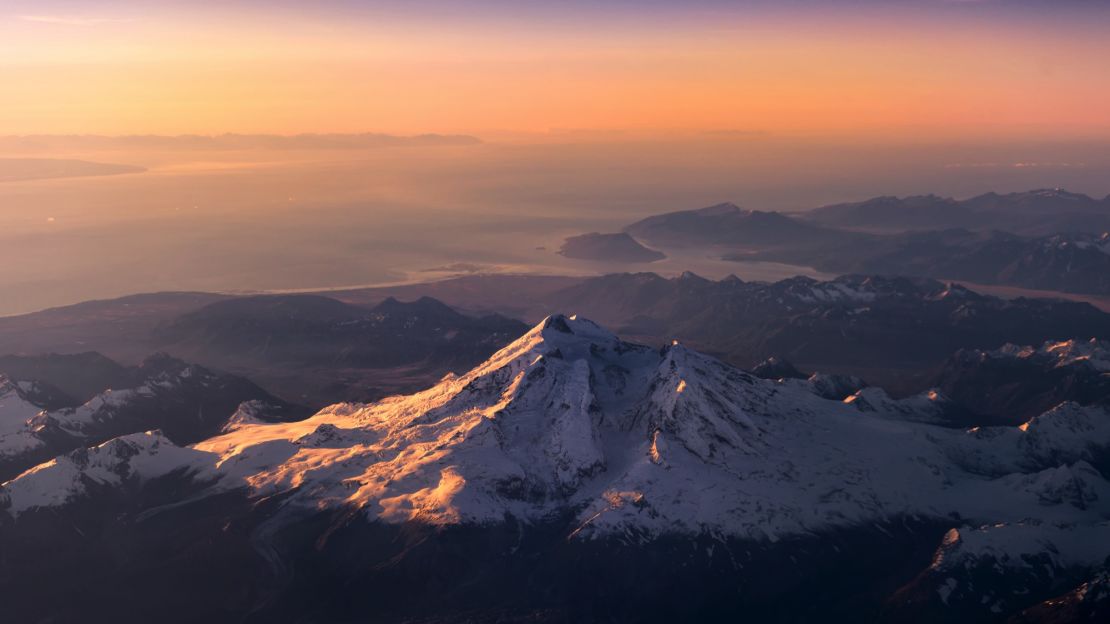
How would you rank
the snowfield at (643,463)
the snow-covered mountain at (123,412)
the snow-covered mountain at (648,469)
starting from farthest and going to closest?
the snow-covered mountain at (123,412)
the snowfield at (643,463)
the snow-covered mountain at (648,469)

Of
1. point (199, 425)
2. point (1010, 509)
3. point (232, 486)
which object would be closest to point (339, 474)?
point (232, 486)

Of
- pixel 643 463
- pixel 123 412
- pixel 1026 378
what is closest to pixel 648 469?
pixel 643 463

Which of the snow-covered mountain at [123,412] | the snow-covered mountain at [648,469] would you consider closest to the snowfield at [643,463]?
the snow-covered mountain at [648,469]

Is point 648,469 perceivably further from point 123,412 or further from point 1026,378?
point 1026,378

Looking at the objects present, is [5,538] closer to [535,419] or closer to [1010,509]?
[535,419]

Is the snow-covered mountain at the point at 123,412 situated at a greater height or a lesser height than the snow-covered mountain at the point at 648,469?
lesser

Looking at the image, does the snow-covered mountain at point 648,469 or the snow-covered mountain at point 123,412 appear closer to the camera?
the snow-covered mountain at point 648,469

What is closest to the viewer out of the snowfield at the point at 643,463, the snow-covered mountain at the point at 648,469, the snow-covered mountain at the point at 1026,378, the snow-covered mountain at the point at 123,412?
the snow-covered mountain at the point at 648,469

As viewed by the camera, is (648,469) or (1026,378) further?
(1026,378)

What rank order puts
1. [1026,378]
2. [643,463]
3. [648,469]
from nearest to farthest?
[648,469], [643,463], [1026,378]

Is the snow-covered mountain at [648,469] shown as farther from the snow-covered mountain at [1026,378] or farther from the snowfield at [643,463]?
the snow-covered mountain at [1026,378]
